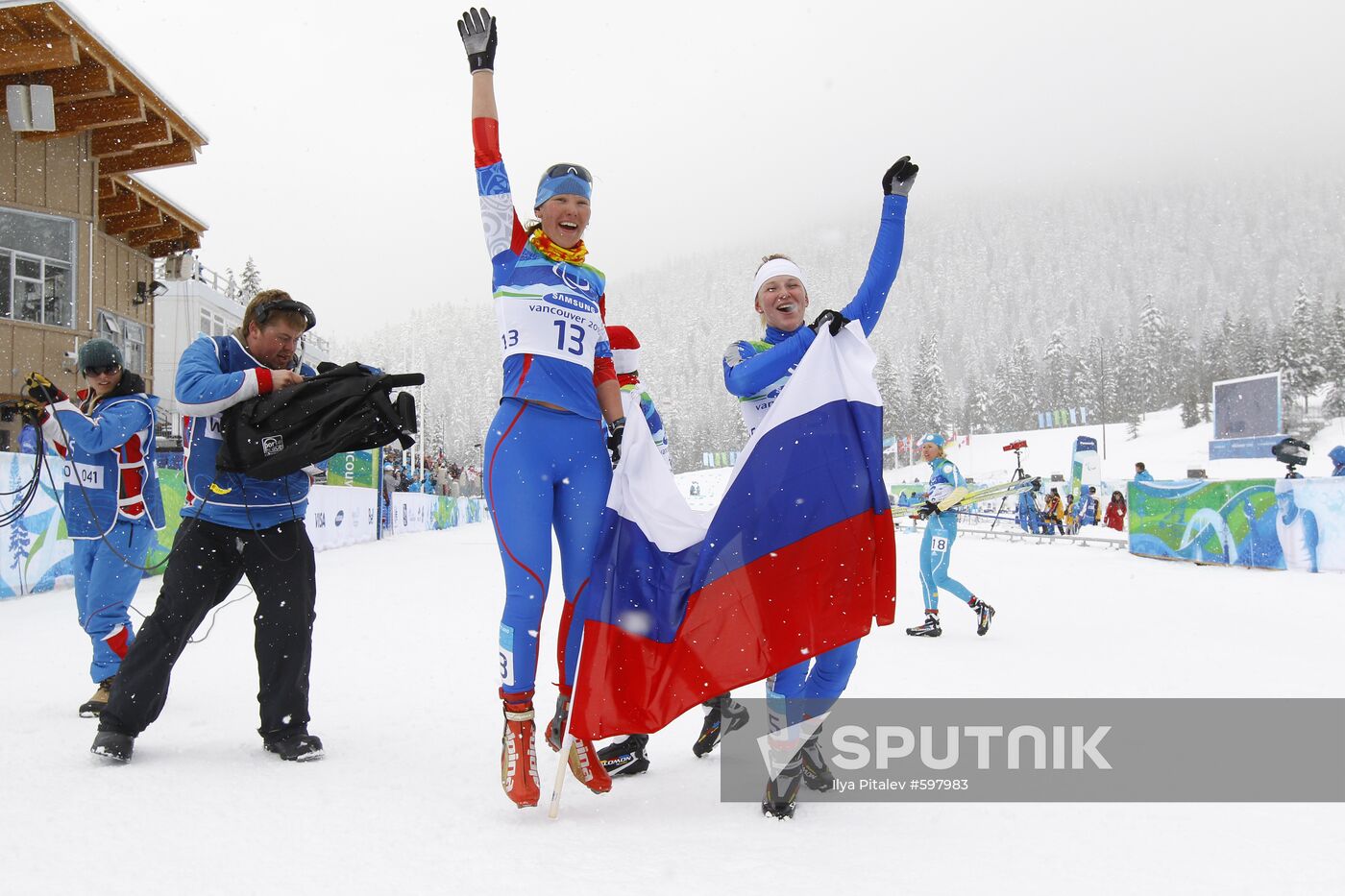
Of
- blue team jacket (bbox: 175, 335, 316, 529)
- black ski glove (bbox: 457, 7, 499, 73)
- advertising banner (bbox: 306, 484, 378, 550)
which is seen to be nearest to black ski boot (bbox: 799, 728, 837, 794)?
blue team jacket (bbox: 175, 335, 316, 529)

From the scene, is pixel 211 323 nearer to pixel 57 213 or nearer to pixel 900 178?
pixel 57 213

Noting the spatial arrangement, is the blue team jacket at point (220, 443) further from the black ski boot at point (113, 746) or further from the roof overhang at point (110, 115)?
the roof overhang at point (110, 115)

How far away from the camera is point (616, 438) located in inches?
135

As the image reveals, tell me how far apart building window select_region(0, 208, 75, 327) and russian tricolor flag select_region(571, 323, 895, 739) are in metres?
19.8

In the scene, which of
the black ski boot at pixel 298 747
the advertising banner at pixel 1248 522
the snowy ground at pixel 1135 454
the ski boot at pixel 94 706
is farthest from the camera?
the snowy ground at pixel 1135 454

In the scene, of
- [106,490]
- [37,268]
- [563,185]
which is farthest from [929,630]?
[37,268]

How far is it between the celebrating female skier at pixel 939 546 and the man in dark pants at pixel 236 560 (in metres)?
5.51

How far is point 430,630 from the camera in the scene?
754 cm

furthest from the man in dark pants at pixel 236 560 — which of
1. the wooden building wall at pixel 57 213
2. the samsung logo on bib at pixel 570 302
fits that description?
the wooden building wall at pixel 57 213

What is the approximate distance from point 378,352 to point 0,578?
600 feet

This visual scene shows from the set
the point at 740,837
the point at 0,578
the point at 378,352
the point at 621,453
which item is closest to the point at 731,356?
the point at 621,453

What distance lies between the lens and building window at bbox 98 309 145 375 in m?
21.0

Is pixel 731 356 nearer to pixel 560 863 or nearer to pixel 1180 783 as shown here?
pixel 560 863

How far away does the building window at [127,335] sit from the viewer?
68.9ft
